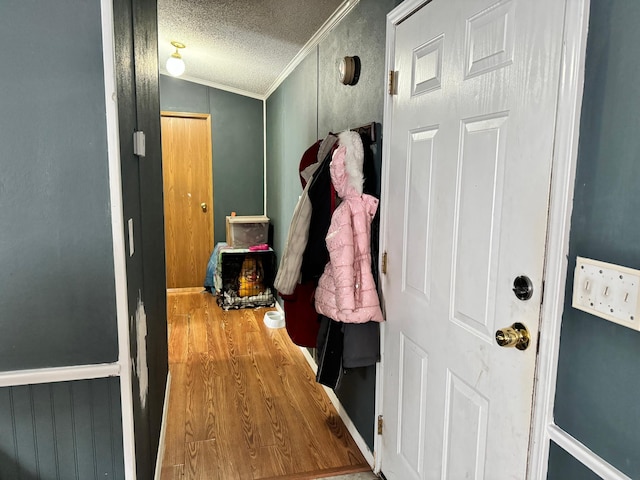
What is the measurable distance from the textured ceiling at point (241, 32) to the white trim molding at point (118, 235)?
4.95ft

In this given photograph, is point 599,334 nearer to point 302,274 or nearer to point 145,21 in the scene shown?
point 302,274

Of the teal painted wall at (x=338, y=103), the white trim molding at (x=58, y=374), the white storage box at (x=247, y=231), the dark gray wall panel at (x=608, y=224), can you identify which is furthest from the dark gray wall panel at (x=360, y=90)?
the white storage box at (x=247, y=231)

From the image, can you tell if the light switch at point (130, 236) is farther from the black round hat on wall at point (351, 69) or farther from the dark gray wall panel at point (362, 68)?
the black round hat on wall at point (351, 69)

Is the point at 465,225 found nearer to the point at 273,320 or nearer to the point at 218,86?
the point at 273,320

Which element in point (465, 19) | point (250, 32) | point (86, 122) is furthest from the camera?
point (250, 32)

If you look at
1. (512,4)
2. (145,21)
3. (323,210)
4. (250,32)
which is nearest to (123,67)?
(145,21)

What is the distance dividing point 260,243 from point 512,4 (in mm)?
3963

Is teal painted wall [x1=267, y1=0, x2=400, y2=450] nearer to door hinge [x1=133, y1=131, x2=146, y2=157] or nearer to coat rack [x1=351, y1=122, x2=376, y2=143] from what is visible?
coat rack [x1=351, y1=122, x2=376, y2=143]

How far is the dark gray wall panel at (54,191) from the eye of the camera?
3.82 feet

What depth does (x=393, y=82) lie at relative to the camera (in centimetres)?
178

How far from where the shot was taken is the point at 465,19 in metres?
1.32

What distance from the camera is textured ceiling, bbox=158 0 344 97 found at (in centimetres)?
259

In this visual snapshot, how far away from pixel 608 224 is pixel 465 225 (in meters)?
0.49

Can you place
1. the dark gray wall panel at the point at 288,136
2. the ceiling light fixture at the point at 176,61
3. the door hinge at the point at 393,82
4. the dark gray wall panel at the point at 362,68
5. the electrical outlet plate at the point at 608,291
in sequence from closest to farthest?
the electrical outlet plate at the point at 608,291, the door hinge at the point at 393,82, the dark gray wall panel at the point at 362,68, the dark gray wall panel at the point at 288,136, the ceiling light fixture at the point at 176,61
